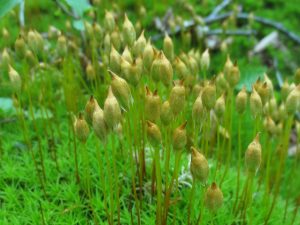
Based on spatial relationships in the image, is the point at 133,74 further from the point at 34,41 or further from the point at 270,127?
the point at 270,127

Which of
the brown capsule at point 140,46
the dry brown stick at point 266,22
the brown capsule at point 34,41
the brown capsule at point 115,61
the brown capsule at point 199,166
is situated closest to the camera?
the brown capsule at point 199,166

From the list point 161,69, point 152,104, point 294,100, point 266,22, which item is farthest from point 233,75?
point 266,22

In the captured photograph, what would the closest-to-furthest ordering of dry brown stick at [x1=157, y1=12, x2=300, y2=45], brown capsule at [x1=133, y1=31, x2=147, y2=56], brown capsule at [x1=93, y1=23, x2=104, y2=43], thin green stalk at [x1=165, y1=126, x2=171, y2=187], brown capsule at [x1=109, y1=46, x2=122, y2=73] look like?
thin green stalk at [x1=165, y1=126, x2=171, y2=187]
brown capsule at [x1=109, y1=46, x2=122, y2=73]
brown capsule at [x1=133, y1=31, x2=147, y2=56]
brown capsule at [x1=93, y1=23, x2=104, y2=43]
dry brown stick at [x1=157, y1=12, x2=300, y2=45]

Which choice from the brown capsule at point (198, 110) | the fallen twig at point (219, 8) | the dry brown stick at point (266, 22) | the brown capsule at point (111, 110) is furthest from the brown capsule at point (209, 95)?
the fallen twig at point (219, 8)

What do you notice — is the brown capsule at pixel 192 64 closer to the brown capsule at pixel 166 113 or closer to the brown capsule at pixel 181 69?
the brown capsule at pixel 181 69

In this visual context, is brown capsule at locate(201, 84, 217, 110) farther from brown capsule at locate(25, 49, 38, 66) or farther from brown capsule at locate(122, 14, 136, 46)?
brown capsule at locate(25, 49, 38, 66)

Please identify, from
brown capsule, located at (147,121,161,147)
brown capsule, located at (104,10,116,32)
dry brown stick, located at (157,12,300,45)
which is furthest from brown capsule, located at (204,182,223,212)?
dry brown stick, located at (157,12,300,45)

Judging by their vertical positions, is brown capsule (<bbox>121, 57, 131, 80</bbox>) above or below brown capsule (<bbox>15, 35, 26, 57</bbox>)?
below
